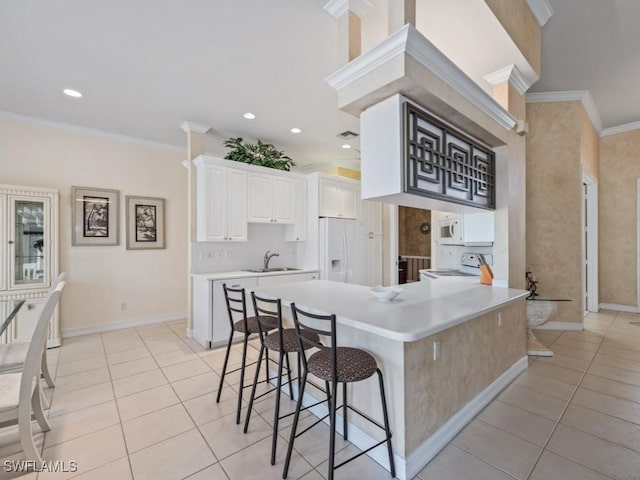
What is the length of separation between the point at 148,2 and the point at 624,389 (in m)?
4.83

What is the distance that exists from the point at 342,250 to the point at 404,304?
9.48ft

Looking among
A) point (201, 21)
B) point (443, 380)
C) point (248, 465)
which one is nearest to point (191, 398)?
point (248, 465)

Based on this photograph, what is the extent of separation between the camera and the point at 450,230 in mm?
3750

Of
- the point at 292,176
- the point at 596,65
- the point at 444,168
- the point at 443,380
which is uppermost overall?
the point at 596,65

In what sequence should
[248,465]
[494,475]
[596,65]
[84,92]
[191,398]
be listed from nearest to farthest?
[494,475] → [248,465] → [191,398] → [84,92] → [596,65]

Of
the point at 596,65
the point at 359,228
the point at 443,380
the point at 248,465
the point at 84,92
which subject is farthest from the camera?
the point at 359,228

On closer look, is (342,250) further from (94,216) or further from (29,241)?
(29,241)

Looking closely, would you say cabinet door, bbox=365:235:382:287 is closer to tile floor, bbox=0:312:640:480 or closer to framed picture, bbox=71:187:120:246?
tile floor, bbox=0:312:640:480

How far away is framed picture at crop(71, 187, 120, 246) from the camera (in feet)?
13.6

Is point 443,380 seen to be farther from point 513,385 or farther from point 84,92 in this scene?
point 84,92

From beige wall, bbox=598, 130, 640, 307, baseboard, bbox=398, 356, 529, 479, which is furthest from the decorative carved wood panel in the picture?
beige wall, bbox=598, 130, 640, 307

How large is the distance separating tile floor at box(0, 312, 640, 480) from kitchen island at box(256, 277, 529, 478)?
0.46ft

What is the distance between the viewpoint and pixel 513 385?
2613mm

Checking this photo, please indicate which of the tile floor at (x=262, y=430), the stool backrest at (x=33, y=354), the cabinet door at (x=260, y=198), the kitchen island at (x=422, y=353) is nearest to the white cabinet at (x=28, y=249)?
the tile floor at (x=262, y=430)
